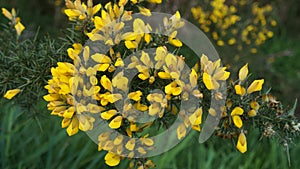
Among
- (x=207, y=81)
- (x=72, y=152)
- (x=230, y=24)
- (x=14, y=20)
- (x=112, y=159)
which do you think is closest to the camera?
(x=207, y=81)

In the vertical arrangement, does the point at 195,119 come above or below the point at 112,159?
above

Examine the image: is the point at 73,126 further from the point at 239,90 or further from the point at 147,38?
the point at 239,90

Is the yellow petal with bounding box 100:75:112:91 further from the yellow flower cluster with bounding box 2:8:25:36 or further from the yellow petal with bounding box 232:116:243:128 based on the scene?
the yellow flower cluster with bounding box 2:8:25:36

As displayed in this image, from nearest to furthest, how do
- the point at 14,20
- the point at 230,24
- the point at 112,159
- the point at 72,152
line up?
the point at 112,159 < the point at 14,20 < the point at 72,152 < the point at 230,24

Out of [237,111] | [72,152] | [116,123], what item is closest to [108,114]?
[116,123]

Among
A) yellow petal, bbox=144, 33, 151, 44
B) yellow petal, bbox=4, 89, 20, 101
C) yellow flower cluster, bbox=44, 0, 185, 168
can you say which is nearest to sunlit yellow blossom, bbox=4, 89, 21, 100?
yellow petal, bbox=4, 89, 20, 101

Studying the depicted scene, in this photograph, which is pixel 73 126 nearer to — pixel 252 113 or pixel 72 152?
pixel 252 113

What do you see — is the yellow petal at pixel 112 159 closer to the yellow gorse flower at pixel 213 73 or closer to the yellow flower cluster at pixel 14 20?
the yellow gorse flower at pixel 213 73

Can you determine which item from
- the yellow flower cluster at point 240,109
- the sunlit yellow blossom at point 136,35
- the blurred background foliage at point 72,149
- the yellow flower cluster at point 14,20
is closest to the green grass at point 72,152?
the blurred background foliage at point 72,149

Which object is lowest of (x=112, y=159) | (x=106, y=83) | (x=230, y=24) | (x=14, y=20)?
(x=112, y=159)

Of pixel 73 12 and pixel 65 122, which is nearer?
pixel 65 122
